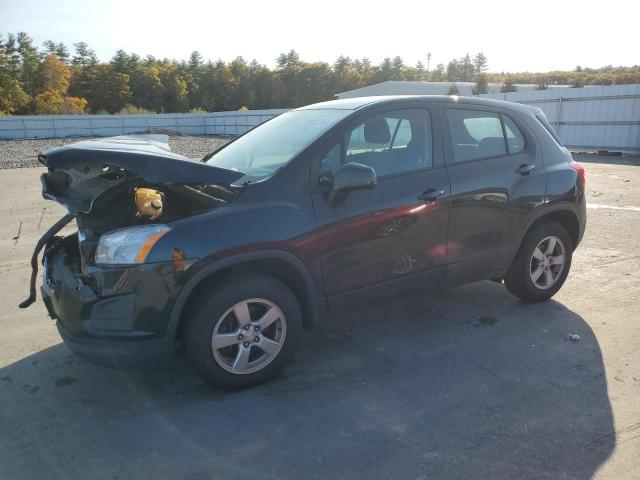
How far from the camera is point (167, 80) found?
86.4 metres

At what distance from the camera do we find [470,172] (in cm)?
414

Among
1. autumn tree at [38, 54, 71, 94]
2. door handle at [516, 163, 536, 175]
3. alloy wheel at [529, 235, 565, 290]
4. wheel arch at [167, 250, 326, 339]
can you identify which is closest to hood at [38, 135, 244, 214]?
wheel arch at [167, 250, 326, 339]

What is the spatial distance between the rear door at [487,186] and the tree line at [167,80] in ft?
241

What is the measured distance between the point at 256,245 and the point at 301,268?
353 mm

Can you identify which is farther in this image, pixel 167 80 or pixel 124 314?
pixel 167 80

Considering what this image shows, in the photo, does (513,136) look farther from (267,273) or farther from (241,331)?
(241,331)

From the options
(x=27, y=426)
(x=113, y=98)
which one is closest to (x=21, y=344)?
(x=27, y=426)

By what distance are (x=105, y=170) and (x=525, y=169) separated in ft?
10.8

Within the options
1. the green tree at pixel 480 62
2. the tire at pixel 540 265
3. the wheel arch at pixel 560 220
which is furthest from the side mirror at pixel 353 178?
the green tree at pixel 480 62

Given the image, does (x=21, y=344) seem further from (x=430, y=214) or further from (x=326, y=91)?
(x=326, y=91)

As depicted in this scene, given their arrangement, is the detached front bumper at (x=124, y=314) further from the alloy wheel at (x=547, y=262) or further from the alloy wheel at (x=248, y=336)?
the alloy wheel at (x=547, y=262)

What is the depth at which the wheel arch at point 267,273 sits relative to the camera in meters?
3.08

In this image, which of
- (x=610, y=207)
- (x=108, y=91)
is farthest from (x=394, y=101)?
(x=108, y=91)

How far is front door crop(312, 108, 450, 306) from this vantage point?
3520mm
